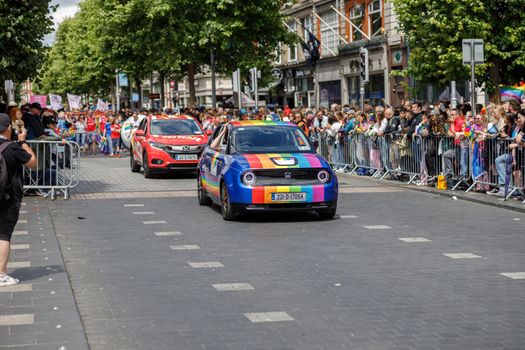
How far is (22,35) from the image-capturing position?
21125 millimetres

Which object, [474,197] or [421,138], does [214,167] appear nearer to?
[474,197]

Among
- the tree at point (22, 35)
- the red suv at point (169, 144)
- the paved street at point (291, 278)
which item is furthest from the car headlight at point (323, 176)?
the red suv at point (169, 144)

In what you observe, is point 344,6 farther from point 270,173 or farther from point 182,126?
point 270,173

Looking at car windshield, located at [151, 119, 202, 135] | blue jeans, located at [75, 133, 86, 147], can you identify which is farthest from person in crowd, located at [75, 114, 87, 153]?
car windshield, located at [151, 119, 202, 135]

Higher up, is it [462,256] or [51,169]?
[51,169]

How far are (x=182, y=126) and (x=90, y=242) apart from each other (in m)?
13.4

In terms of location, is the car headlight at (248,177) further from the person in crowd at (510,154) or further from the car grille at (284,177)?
the person in crowd at (510,154)

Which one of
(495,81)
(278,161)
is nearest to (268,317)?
(278,161)

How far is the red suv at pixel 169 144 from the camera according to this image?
23922 millimetres

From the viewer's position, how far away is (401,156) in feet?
70.7

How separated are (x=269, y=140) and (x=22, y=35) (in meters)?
8.22

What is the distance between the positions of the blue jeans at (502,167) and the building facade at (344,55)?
2095cm

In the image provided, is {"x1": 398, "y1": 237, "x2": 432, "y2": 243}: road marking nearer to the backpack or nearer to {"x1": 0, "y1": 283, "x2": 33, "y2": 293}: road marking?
{"x1": 0, "y1": 283, "x2": 33, "y2": 293}: road marking

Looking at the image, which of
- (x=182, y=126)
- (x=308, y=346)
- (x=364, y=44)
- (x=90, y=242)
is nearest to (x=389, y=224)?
(x=90, y=242)
